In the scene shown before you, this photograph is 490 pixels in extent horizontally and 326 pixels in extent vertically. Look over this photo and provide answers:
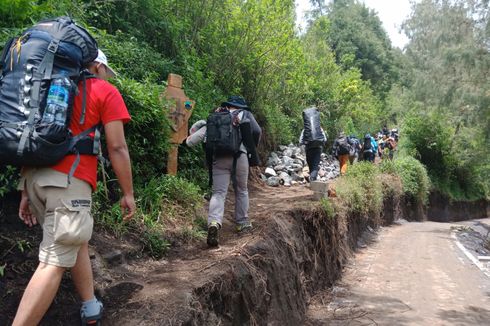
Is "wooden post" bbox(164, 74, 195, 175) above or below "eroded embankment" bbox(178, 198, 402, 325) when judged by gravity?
above

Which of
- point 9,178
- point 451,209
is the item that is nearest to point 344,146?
point 9,178

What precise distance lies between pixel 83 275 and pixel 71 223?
49 cm

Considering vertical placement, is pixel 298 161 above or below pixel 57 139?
above

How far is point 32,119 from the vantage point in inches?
96.0

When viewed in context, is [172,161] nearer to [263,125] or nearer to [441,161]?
[263,125]

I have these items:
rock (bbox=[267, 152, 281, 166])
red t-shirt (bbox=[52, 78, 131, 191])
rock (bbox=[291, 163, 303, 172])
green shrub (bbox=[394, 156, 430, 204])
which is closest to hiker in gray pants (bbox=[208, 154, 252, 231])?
red t-shirt (bbox=[52, 78, 131, 191])

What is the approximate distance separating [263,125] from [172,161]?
6.83 meters

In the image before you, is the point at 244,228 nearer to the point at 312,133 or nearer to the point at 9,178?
the point at 9,178

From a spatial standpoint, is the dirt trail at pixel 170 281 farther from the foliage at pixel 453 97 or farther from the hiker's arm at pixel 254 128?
the foliage at pixel 453 97

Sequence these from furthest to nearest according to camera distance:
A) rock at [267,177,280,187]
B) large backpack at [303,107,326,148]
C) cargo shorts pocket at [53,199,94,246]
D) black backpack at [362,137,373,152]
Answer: black backpack at [362,137,373,152]
rock at [267,177,280,187]
large backpack at [303,107,326,148]
cargo shorts pocket at [53,199,94,246]

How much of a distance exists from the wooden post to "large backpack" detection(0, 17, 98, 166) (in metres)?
3.45

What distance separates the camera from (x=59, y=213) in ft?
8.43

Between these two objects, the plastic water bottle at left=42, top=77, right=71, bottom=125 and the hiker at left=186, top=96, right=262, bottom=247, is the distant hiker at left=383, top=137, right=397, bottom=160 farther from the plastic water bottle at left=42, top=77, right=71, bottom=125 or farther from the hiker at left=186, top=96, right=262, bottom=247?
the plastic water bottle at left=42, top=77, right=71, bottom=125

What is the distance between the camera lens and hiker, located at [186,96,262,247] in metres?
5.25
